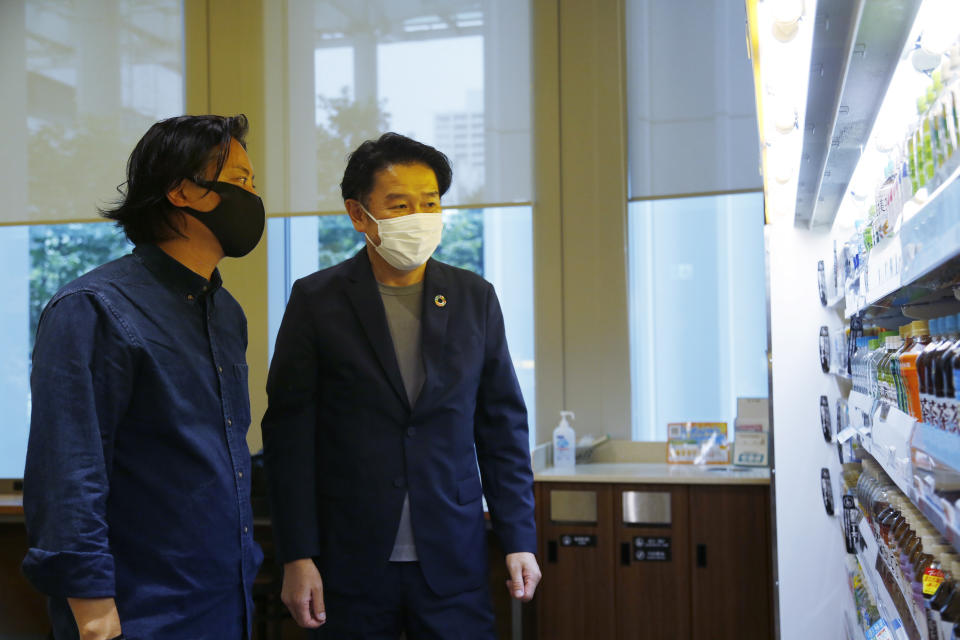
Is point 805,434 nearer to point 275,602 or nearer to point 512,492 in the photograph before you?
point 512,492

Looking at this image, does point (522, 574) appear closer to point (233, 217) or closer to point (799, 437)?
point (233, 217)

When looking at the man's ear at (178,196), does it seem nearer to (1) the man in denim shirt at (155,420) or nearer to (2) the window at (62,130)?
(1) the man in denim shirt at (155,420)

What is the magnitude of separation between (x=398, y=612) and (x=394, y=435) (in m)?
0.38

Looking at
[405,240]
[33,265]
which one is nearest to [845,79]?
[405,240]

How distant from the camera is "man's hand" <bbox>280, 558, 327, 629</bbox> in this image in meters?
1.84

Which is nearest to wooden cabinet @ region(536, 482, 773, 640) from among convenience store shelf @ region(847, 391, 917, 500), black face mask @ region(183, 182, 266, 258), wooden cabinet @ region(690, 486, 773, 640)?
wooden cabinet @ region(690, 486, 773, 640)

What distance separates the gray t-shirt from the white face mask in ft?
0.22

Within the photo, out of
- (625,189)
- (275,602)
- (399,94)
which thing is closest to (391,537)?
(275,602)

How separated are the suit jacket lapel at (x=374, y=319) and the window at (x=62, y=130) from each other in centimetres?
333

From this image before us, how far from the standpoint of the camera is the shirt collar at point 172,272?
1594 millimetres

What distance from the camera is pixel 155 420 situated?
1.47 meters

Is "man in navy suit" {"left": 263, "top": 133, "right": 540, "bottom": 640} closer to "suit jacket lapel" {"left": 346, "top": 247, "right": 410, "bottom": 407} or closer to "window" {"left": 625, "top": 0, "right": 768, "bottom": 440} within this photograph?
"suit jacket lapel" {"left": 346, "top": 247, "right": 410, "bottom": 407}

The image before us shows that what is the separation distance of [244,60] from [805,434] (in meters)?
3.69

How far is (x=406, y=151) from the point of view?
6.70ft
